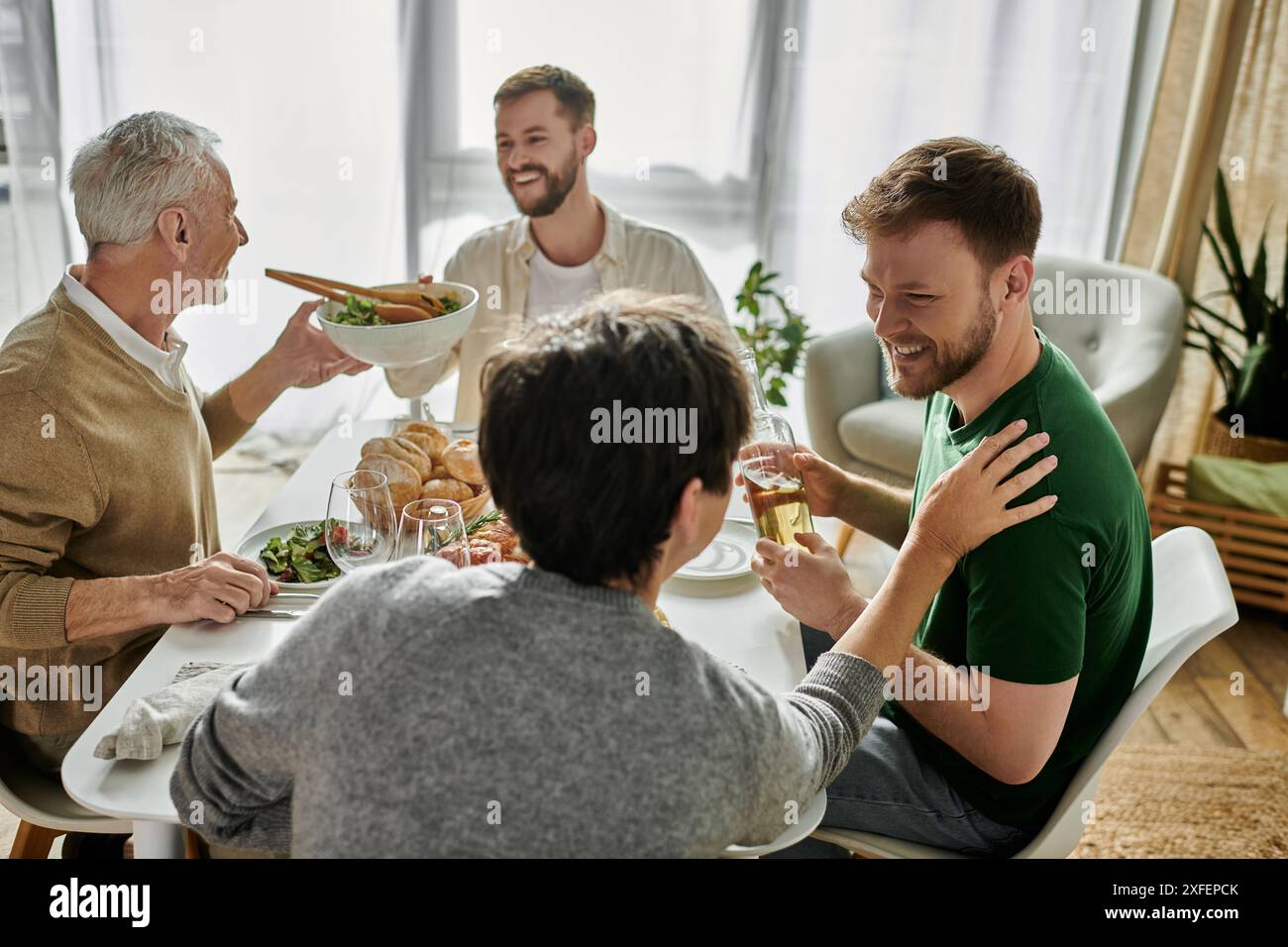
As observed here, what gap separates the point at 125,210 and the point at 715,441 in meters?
1.20

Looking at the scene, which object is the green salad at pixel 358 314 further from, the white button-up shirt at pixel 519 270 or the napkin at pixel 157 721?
the white button-up shirt at pixel 519 270

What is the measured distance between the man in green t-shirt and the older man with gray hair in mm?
893

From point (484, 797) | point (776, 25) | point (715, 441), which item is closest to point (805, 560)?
point (715, 441)

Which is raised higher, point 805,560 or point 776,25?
point 776,25

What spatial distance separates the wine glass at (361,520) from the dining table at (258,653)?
0.13 meters

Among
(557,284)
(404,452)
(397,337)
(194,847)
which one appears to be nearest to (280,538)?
(404,452)

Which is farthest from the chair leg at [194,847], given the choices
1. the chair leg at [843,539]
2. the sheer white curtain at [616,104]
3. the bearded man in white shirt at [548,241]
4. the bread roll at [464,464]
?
the sheer white curtain at [616,104]

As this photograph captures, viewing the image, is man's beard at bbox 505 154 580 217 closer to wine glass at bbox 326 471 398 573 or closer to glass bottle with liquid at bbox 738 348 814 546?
glass bottle with liquid at bbox 738 348 814 546

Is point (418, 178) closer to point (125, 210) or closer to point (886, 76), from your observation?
point (886, 76)

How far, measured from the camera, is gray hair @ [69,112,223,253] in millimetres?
1709

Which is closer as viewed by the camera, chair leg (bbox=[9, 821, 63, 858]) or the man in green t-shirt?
the man in green t-shirt

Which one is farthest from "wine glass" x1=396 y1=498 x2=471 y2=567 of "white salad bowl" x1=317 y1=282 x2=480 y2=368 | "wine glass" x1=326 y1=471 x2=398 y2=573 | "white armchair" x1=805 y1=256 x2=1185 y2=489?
"white armchair" x1=805 y1=256 x2=1185 y2=489

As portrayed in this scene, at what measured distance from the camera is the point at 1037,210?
1.50 m

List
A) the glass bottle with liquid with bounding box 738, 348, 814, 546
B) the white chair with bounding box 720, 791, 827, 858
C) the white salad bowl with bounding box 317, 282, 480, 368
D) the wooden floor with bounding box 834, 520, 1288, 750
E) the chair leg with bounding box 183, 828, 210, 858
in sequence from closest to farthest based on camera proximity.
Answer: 1. the white chair with bounding box 720, 791, 827, 858
2. the chair leg with bounding box 183, 828, 210, 858
3. the glass bottle with liquid with bounding box 738, 348, 814, 546
4. the white salad bowl with bounding box 317, 282, 480, 368
5. the wooden floor with bounding box 834, 520, 1288, 750
